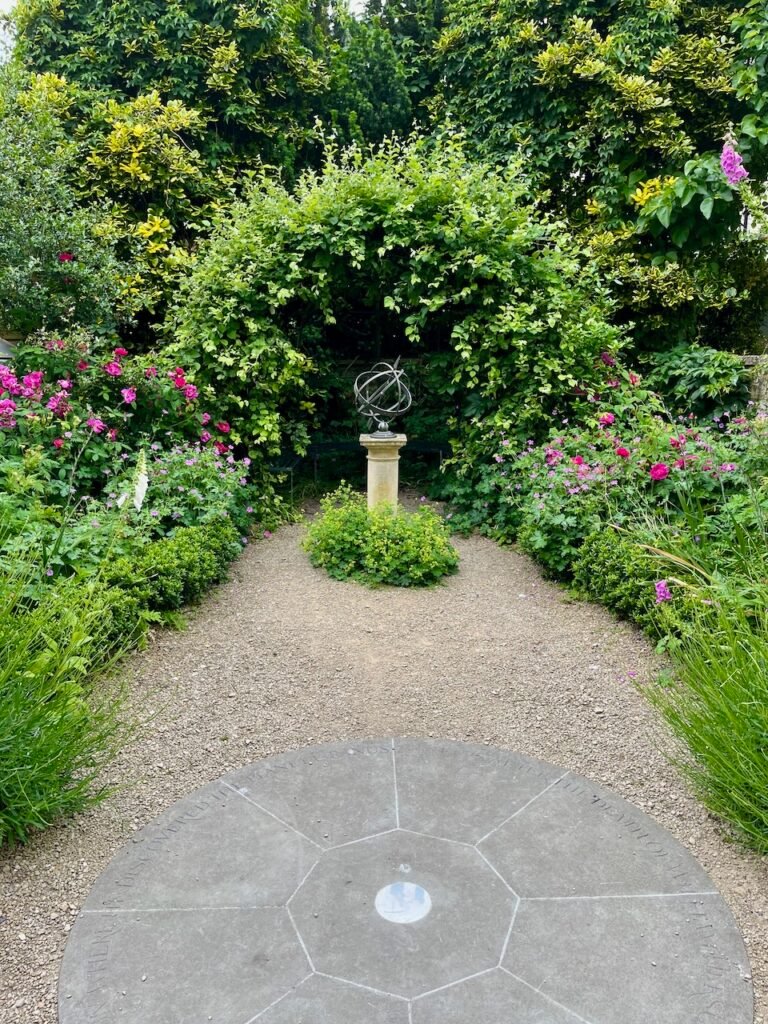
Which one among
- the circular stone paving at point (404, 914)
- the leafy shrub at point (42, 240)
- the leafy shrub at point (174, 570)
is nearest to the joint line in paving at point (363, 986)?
the circular stone paving at point (404, 914)

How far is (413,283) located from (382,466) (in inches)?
60.0

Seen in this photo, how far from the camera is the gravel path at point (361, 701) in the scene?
1981mm

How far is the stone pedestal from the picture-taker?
5.02 m

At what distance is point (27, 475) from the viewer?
4047 mm

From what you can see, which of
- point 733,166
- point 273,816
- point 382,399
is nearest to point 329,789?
point 273,816

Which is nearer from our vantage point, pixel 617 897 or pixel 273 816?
pixel 617 897

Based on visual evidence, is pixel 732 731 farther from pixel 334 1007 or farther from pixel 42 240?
pixel 42 240

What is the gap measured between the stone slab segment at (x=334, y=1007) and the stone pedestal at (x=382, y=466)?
352 cm

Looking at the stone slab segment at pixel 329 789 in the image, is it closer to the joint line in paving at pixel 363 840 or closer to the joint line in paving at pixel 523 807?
the joint line in paving at pixel 363 840

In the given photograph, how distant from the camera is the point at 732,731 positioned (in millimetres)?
2111

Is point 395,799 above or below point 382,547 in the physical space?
below

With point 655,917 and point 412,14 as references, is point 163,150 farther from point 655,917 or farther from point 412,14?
point 655,917

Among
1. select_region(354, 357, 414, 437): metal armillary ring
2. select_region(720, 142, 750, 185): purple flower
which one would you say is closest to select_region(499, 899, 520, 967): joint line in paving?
select_region(720, 142, 750, 185): purple flower

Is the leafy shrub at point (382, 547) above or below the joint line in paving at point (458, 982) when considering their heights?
above
